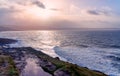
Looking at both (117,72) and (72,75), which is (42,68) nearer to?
(72,75)

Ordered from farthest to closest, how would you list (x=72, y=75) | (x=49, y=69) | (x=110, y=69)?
1. (x=110, y=69)
2. (x=49, y=69)
3. (x=72, y=75)

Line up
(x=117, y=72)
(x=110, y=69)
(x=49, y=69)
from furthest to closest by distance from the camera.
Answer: (x=110, y=69) < (x=117, y=72) < (x=49, y=69)

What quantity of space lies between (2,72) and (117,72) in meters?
28.6

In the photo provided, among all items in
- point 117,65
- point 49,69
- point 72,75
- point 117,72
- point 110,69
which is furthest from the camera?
point 117,65

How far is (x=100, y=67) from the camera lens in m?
64.5

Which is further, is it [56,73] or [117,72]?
[117,72]

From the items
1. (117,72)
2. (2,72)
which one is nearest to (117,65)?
(117,72)

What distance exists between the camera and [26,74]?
144ft

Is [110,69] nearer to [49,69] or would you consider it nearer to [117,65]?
[117,65]

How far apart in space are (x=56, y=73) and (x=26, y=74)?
5.73 metres

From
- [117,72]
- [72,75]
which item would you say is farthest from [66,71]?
[117,72]

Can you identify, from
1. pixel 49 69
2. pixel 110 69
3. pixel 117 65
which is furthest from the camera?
pixel 117 65

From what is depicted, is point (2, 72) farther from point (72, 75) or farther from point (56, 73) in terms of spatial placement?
point (72, 75)

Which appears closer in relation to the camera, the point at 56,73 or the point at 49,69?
the point at 56,73
